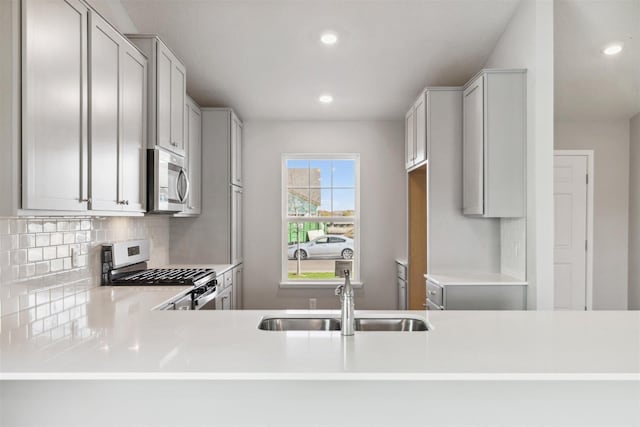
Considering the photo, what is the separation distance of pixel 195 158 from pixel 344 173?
5.99ft

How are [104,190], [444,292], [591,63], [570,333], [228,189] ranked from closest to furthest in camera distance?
[570,333] → [104,190] → [444,292] → [591,63] → [228,189]

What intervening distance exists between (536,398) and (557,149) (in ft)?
12.2

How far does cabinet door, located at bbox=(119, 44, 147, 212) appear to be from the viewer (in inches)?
95.3

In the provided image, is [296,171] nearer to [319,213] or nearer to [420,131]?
[319,213]

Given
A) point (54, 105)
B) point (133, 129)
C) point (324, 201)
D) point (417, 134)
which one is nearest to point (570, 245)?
point (417, 134)

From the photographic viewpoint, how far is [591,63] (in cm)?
376

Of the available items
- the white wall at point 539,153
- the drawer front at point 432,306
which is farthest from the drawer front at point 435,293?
the white wall at point 539,153

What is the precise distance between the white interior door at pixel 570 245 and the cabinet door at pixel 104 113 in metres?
4.09

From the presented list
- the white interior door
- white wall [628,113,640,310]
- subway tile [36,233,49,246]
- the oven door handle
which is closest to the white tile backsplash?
subway tile [36,233,49,246]

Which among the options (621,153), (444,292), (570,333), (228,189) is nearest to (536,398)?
(570,333)

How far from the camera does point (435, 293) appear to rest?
127 inches

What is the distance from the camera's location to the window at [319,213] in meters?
5.14

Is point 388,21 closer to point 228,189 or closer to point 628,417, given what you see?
point 228,189

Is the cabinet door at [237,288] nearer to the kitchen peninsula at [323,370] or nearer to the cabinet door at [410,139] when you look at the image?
the cabinet door at [410,139]
